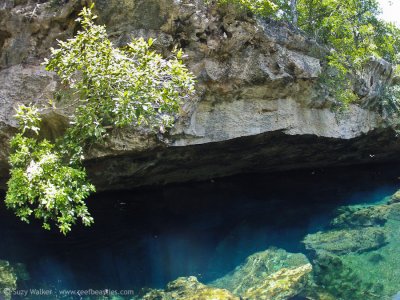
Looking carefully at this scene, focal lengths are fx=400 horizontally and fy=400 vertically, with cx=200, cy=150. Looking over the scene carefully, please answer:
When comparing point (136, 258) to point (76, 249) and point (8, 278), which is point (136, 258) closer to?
point (76, 249)

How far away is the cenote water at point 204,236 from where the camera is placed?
24.6 ft

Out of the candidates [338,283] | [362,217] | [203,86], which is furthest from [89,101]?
[362,217]

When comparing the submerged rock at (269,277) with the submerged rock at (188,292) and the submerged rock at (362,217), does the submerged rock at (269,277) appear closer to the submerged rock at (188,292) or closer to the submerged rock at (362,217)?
the submerged rock at (188,292)

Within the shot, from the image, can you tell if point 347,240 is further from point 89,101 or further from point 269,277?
point 89,101

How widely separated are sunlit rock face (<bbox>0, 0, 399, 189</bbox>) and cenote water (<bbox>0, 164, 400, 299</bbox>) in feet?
3.70

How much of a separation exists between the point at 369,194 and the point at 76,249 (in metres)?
9.03

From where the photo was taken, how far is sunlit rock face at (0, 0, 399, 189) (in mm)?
7391

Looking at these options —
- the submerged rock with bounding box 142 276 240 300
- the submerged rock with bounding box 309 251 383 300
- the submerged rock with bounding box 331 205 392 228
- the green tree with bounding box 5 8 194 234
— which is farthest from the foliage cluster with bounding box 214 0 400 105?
the submerged rock with bounding box 142 276 240 300

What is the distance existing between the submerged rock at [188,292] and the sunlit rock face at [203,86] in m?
2.62

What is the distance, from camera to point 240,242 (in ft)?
30.0

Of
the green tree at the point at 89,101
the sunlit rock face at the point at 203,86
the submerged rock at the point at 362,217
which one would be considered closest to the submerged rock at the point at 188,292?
the green tree at the point at 89,101

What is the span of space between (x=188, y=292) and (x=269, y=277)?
1.63 meters

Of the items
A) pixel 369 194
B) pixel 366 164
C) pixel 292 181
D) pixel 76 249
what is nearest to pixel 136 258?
pixel 76 249

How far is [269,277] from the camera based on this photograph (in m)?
7.54
